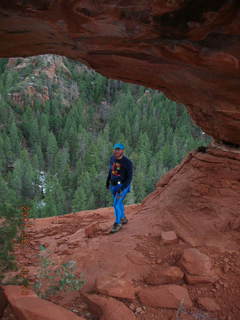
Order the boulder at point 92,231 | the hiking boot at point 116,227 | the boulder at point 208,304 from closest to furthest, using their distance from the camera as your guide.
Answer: the boulder at point 208,304 < the hiking boot at point 116,227 < the boulder at point 92,231

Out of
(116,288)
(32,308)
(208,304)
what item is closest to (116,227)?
(116,288)

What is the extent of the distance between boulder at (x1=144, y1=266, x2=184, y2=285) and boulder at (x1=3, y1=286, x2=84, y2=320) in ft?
Answer: 4.49

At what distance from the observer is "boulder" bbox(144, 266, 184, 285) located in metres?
3.92

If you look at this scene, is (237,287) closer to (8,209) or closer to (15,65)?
(8,209)

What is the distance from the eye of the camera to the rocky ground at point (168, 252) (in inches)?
138

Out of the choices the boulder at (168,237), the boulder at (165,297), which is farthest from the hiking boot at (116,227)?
the boulder at (165,297)

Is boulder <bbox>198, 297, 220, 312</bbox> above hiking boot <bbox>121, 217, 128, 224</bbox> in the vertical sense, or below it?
above

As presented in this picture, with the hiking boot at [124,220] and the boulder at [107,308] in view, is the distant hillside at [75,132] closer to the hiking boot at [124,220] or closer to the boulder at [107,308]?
the hiking boot at [124,220]

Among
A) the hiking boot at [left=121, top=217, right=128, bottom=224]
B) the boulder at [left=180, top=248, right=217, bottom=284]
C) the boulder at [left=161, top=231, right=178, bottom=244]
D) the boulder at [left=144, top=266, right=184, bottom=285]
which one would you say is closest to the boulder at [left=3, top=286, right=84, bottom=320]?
the boulder at [left=144, top=266, right=184, bottom=285]

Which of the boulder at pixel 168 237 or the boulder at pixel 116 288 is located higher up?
the boulder at pixel 168 237

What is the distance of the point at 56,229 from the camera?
6.69m

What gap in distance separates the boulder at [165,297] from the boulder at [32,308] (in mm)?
1038

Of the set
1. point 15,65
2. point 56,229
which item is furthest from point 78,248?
point 15,65

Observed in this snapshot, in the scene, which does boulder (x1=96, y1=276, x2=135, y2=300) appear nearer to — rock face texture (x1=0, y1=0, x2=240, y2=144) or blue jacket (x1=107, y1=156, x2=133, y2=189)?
blue jacket (x1=107, y1=156, x2=133, y2=189)
